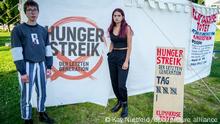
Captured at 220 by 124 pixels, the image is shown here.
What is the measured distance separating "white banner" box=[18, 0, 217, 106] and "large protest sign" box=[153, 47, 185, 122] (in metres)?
1.09

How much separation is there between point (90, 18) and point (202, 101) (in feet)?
10.0

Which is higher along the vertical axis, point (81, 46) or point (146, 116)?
point (81, 46)

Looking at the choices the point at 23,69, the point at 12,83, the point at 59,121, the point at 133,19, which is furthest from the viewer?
the point at 12,83

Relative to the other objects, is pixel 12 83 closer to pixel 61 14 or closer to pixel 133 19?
pixel 61 14

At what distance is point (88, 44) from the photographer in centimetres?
616

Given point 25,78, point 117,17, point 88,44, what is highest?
point 117,17

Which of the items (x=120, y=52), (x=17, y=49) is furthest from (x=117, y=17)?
(x=17, y=49)

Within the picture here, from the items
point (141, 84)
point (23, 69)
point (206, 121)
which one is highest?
point (23, 69)

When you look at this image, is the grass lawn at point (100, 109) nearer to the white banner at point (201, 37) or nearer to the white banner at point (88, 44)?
the white banner at point (88, 44)

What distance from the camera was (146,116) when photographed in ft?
19.9

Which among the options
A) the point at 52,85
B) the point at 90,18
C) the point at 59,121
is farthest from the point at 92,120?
the point at 90,18

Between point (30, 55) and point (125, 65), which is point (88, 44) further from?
point (30, 55)

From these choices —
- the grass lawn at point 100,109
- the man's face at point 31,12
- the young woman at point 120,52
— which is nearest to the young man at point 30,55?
the man's face at point 31,12

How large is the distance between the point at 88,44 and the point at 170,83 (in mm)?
1684
